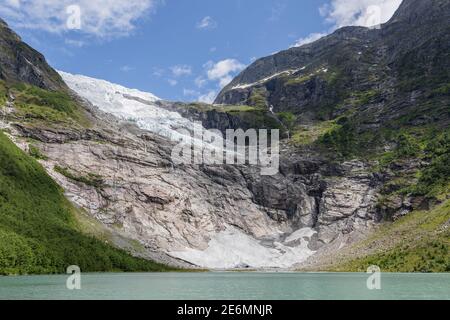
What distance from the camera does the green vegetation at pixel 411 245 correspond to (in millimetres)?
119000

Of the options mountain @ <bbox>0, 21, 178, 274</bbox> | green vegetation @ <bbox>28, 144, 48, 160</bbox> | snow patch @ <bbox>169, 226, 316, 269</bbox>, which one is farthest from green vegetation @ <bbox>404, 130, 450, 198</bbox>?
green vegetation @ <bbox>28, 144, 48, 160</bbox>

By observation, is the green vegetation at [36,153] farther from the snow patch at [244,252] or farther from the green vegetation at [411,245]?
the green vegetation at [411,245]

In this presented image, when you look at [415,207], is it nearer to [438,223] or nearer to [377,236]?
[377,236]

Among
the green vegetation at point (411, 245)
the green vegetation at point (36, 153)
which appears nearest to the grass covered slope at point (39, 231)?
the green vegetation at point (36, 153)

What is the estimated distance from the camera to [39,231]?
135750mm

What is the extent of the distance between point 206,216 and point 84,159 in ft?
167

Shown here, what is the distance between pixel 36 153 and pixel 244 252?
83.1 m

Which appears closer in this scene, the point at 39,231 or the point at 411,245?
the point at 411,245

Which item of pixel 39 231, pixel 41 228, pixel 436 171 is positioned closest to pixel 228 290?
pixel 39 231

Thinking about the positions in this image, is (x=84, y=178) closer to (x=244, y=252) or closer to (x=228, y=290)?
(x=244, y=252)

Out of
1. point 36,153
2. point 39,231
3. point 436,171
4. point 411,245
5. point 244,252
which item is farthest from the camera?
point 36,153

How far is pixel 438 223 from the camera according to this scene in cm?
13988

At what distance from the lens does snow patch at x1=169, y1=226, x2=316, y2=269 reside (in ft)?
563
